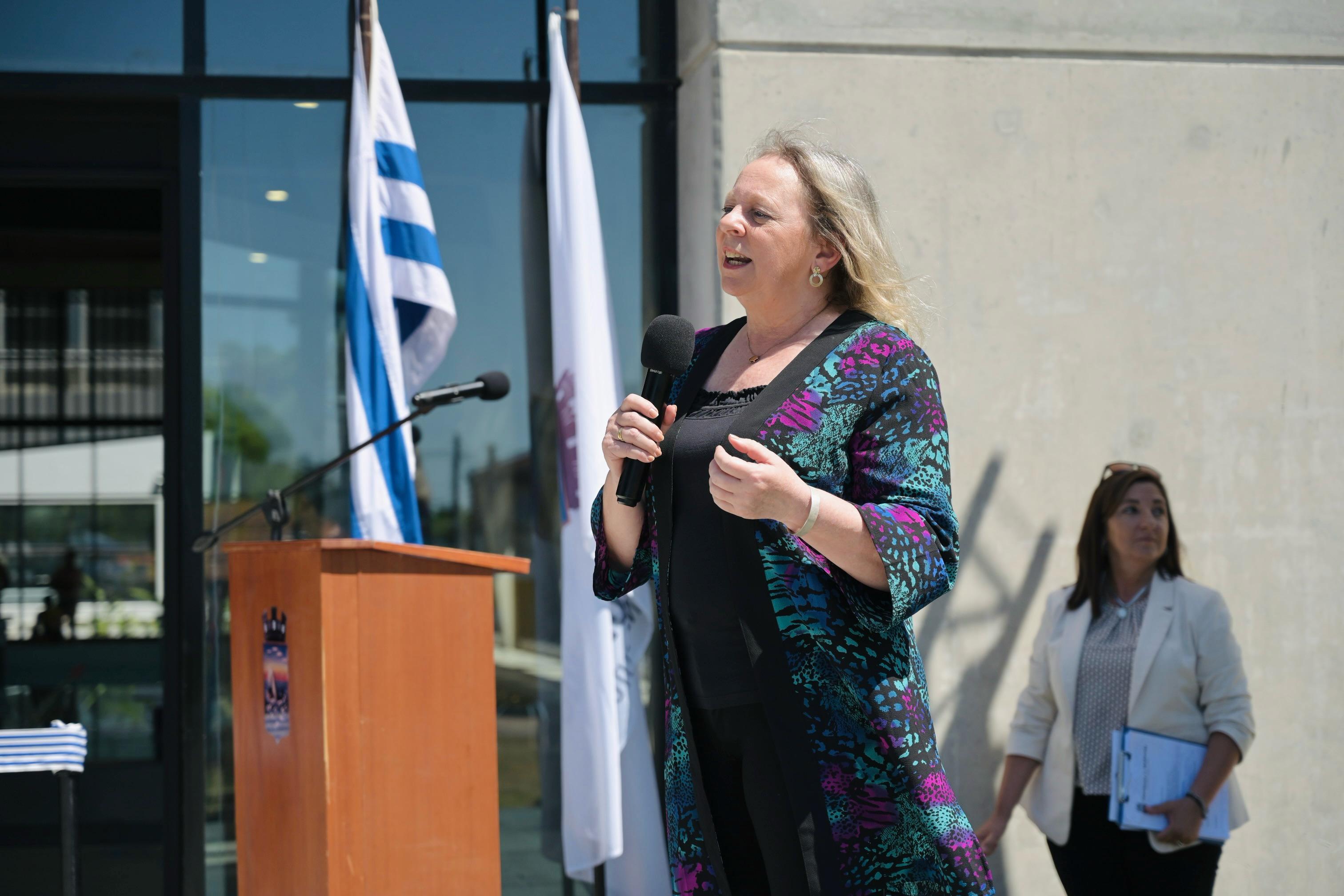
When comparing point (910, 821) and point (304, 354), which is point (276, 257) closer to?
point (304, 354)

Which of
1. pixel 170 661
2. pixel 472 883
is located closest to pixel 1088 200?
pixel 472 883

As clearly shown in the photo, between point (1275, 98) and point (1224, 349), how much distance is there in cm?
99

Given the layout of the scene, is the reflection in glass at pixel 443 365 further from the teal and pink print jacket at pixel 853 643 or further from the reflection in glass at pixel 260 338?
the teal and pink print jacket at pixel 853 643

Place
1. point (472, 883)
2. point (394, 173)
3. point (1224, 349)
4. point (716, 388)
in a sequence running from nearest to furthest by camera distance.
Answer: point (716, 388) → point (472, 883) → point (394, 173) → point (1224, 349)

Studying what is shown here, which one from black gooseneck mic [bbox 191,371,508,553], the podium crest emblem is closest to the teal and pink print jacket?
the podium crest emblem

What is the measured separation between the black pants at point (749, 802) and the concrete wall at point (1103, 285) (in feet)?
8.74

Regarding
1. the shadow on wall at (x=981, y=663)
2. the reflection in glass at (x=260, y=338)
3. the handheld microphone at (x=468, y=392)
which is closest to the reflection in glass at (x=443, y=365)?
the reflection in glass at (x=260, y=338)

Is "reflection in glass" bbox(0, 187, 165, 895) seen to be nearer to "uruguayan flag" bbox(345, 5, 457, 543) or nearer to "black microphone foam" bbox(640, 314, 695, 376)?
"uruguayan flag" bbox(345, 5, 457, 543)

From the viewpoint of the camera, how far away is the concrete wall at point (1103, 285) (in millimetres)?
4484

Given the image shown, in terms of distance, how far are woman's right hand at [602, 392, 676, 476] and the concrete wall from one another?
2.55 m

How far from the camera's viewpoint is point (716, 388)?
210 centimetres

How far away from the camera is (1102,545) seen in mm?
4035

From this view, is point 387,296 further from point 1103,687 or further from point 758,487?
point 758,487

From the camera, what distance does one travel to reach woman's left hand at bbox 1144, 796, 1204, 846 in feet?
11.8
